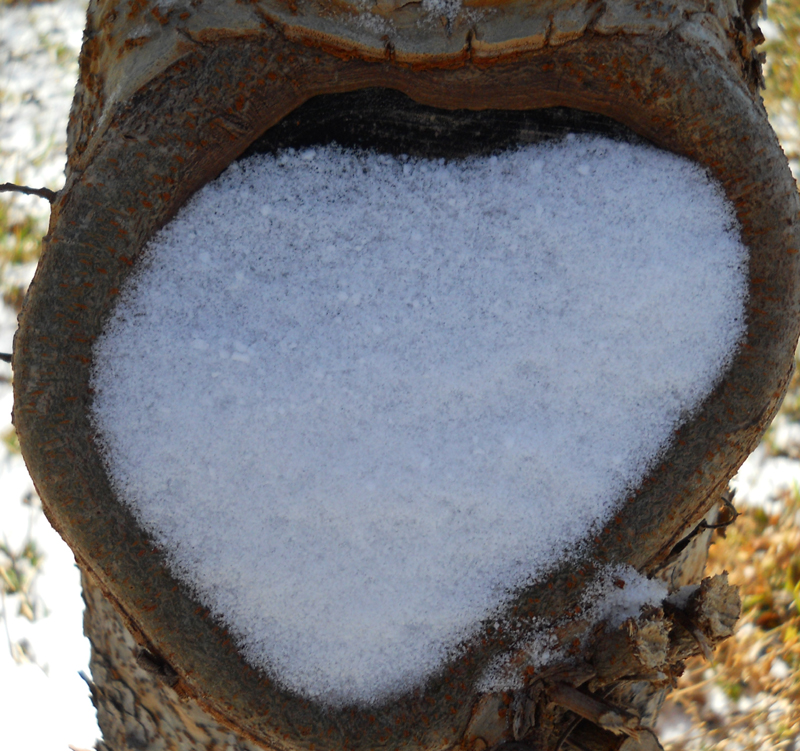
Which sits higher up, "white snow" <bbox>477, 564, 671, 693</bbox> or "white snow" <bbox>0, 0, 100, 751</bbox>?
"white snow" <bbox>0, 0, 100, 751</bbox>

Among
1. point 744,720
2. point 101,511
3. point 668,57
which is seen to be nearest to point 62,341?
point 101,511

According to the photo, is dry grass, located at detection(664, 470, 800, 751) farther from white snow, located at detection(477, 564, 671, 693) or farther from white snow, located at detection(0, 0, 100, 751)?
white snow, located at detection(0, 0, 100, 751)

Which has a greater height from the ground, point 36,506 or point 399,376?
point 36,506

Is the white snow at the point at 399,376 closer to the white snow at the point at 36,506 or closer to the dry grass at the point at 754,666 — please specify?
the white snow at the point at 36,506

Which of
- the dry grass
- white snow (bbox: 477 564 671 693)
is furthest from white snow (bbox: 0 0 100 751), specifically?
the dry grass

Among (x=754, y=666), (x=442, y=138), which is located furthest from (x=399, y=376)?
(x=754, y=666)

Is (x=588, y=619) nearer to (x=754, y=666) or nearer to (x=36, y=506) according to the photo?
(x=754, y=666)

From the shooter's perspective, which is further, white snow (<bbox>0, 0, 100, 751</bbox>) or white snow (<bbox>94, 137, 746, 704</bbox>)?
white snow (<bbox>0, 0, 100, 751</bbox>)

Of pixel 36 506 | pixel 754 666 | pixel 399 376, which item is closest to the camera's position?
Result: pixel 399 376
